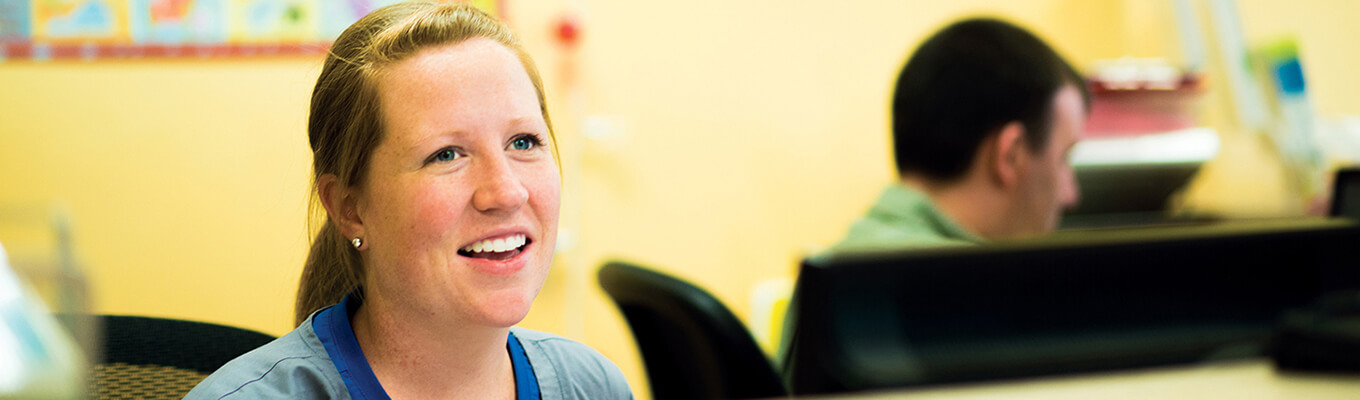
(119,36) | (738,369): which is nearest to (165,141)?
(119,36)

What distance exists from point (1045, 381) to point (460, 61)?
0.32 metres

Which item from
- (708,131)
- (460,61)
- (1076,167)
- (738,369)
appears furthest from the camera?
(708,131)

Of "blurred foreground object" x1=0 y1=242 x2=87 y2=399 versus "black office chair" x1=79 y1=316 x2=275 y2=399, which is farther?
"black office chair" x1=79 y1=316 x2=275 y2=399

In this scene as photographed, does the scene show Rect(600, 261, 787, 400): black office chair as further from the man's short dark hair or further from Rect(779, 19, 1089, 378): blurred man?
the man's short dark hair

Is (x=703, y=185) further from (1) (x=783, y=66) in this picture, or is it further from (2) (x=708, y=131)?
(1) (x=783, y=66)

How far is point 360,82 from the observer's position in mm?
421

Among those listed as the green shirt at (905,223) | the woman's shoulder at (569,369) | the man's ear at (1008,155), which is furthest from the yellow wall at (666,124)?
the woman's shoulder at (569,369)

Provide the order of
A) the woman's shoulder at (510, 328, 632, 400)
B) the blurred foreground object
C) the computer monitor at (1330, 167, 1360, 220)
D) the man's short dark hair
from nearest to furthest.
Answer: the blurred foreground object < the woman's shoulder at (510, 328, 632, 400) < the computer monitor at (1330, 167, 1360, 220) < the man's short dark hair

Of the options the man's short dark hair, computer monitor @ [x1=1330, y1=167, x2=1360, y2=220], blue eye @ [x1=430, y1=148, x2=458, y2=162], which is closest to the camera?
blue eye @ [x1=430, y1=148, x2=458, y2=162]

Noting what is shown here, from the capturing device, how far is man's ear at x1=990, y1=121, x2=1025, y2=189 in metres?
1.28

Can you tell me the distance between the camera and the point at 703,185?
2.60 meters

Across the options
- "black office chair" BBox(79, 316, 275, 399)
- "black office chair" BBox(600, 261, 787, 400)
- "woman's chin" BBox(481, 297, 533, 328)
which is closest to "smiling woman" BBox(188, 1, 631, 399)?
"woman's chin" BBox(481, 297, 533, 328)

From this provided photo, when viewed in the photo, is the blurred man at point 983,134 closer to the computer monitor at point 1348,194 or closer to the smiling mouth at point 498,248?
the computer monitor at point 1348,194

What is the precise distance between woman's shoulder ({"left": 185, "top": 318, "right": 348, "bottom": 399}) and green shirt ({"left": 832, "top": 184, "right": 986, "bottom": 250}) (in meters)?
0.90
